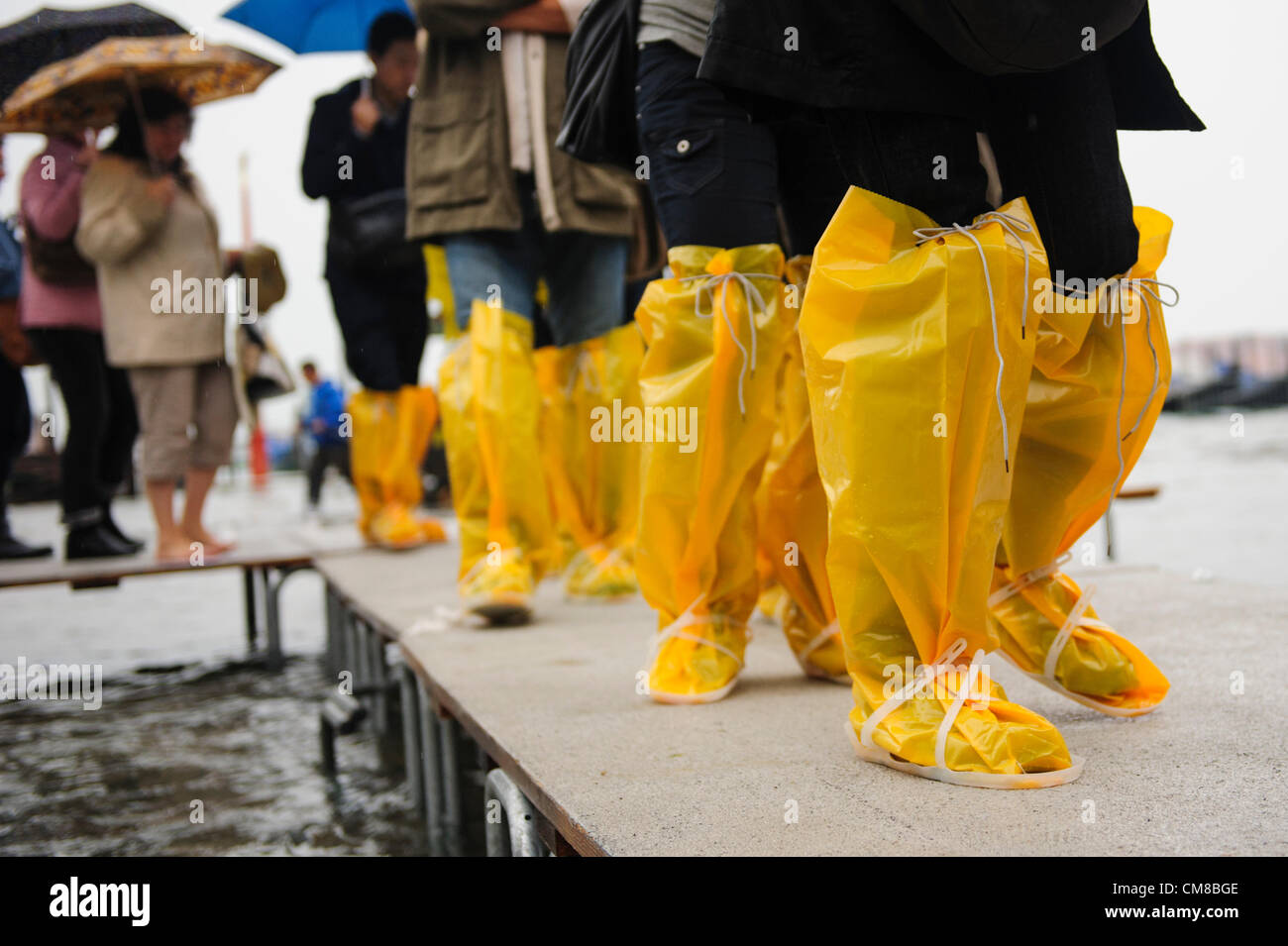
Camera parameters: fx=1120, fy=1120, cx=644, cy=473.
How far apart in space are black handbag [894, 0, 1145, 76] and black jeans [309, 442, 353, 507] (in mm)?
8608

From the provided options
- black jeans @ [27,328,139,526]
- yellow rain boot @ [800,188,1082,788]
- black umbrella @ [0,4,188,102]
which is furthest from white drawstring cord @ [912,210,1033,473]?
black umbrella @ [0,4,188,102]

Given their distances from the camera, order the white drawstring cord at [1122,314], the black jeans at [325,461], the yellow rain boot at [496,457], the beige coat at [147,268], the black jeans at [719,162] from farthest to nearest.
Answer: the black jeans at [325,461]
the beige coat at [147,268]
the yellow rain boot at [496,457]
the black jeans at [719,162]
the white drawstring cord at [1122,314]

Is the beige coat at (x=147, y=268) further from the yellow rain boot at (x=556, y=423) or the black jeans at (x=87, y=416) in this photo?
the yellow rain boot at (x=556, y=423)

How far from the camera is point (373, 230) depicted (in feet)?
13.5

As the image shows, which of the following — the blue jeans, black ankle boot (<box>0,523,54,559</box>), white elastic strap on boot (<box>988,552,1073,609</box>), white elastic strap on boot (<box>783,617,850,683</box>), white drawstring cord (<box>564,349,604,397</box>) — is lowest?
black ankle boot (<box>0,523,54,559</box>)

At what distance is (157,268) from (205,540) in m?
1.05

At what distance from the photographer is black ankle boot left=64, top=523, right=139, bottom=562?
4379mm

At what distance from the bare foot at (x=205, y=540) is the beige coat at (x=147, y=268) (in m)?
0.73

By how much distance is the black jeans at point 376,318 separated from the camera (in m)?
4.45

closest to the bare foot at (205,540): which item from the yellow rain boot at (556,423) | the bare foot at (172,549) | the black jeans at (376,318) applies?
the bare foot at (172,549)

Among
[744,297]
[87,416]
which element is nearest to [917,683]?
[744,297]

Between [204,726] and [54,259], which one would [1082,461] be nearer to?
[204,726]

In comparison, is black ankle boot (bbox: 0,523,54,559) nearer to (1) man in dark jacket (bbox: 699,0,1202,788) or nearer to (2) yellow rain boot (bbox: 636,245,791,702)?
(2) yellow rain boot (bbox: 636,245,791,702)
